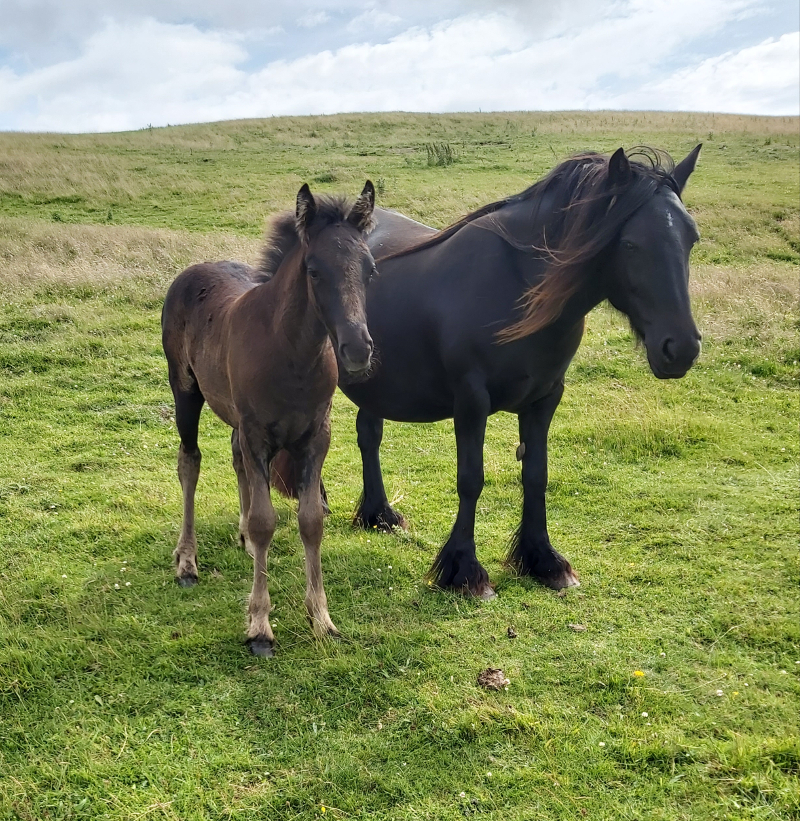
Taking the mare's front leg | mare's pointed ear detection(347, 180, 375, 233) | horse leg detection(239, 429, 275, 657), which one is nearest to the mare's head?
mare's pointed ear detection(347, 180, 375, 233)

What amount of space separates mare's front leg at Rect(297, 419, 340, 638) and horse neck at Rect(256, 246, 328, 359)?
612mm

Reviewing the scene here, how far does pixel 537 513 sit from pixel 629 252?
6.86 ft

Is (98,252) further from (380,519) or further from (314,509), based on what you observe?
(314,509)

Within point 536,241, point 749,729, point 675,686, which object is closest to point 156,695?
point 675,686

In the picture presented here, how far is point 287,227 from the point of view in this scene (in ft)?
13.6

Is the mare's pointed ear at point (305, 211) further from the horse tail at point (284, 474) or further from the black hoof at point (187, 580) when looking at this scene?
the black hoof at point (187, 580)

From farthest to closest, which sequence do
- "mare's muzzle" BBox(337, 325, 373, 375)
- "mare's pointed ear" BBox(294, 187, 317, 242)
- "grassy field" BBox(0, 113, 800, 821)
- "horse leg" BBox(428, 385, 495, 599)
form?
"horse leg" BBox(428, 385, 495, 599), "mare's pointed ear" BBox(294, 187, 317, 242), "mare's muzzle" BBox(337, 325, 373, 375), "grassy field" BBox(0, 113, 800, 821)

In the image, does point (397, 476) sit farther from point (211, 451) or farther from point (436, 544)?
point (211, 451)

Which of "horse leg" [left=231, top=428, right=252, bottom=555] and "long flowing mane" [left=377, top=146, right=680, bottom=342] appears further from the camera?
"horse leg" [left=231, top=428, right=252, bottom=555]

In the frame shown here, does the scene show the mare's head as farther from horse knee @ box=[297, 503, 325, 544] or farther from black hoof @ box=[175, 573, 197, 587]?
black hoof @ box=[175, 573, 197, 587]

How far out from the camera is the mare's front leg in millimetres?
4305

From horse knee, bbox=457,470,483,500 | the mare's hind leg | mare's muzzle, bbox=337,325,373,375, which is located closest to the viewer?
mare's muzzle, bbox=337,325,373,375

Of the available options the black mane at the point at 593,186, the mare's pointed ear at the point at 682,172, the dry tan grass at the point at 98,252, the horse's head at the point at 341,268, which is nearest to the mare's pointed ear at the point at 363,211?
the horse's head at the point at 341,268

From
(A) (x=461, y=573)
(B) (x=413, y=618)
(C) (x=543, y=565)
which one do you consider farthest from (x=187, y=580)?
(C) (x=543, y=565)
